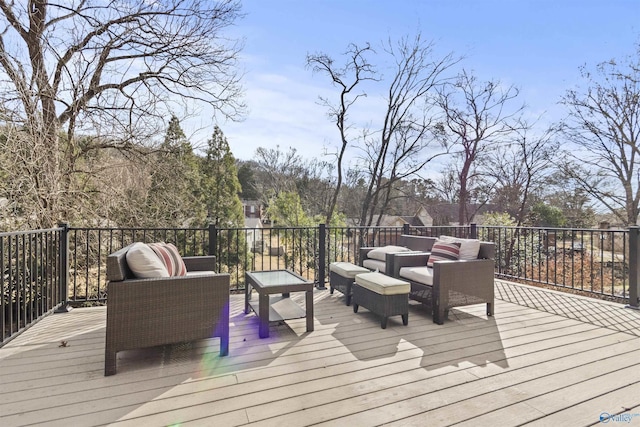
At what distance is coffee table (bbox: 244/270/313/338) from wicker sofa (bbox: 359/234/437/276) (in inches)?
48.4

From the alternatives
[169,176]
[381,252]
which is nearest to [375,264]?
[381,252]

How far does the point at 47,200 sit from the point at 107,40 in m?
2.93

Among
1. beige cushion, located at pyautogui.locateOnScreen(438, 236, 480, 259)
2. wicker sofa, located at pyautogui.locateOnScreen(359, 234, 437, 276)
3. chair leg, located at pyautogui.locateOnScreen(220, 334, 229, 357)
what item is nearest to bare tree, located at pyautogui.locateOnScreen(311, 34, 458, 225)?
wicker sofa, located at pyautogui.locateOnScreen(359, 234, 437, 276)

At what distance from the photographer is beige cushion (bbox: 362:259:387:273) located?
4105 mm

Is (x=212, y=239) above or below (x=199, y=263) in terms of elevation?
above

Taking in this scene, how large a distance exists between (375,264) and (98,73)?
551cm

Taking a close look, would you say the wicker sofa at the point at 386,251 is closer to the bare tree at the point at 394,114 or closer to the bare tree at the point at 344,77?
the bare tree at the point at 344,77

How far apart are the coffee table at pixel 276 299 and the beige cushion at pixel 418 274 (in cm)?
124

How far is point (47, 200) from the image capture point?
434 cm

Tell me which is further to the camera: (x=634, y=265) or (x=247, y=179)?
(x=247, y=179)

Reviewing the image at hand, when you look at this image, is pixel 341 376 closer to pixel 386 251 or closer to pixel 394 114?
pixel 386 251

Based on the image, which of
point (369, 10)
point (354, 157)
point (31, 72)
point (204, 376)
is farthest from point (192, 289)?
point (354, 157)

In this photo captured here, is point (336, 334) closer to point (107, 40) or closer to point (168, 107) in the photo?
point (168, 107)

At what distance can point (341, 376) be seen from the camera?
2.13 meters
